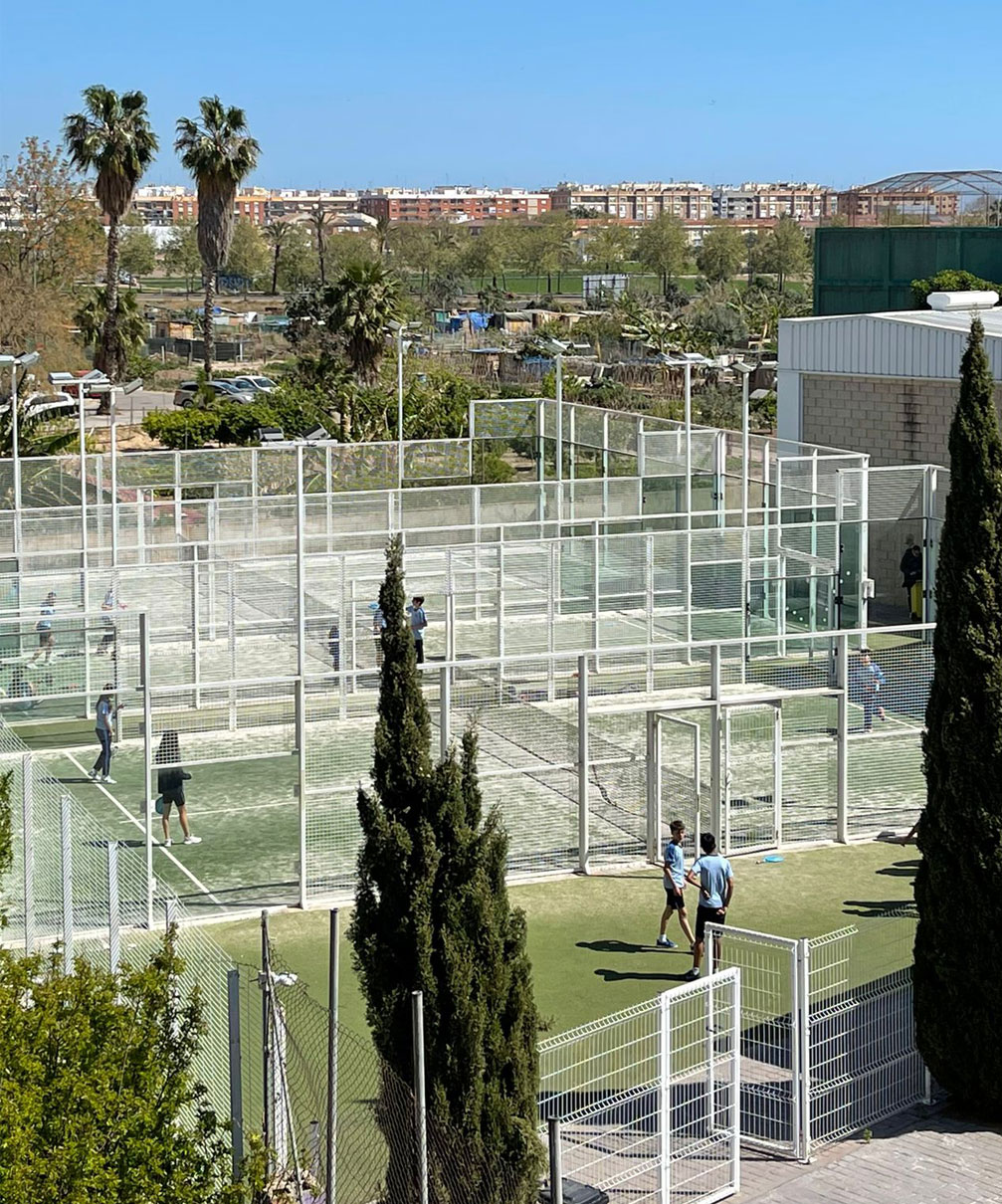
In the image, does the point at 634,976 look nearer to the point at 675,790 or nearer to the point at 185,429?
the point at 675,790

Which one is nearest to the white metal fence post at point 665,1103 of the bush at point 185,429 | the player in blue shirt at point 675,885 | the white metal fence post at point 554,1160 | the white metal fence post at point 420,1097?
the white metal fence post at point 554,1160

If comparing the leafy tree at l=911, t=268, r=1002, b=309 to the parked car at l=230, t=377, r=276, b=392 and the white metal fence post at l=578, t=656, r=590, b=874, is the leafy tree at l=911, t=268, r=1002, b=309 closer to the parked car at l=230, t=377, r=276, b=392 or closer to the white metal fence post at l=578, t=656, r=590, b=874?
the parked car at l=230, t=377, r=276, b=392

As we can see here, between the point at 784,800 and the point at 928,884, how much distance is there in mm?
6243

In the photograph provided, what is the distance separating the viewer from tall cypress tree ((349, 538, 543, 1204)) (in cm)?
976

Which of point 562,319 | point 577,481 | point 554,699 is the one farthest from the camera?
point 562,319

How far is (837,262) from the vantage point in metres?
51.2

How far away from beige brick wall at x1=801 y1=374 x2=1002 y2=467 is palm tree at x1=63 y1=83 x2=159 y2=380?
99.1 ft

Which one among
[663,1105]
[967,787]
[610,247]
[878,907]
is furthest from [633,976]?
[610,247]

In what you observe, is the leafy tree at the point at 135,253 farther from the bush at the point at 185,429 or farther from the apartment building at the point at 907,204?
the bush at the point at 185,429

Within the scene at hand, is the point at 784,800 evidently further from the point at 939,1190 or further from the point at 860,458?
the point at 860,458

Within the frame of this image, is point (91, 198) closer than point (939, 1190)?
No

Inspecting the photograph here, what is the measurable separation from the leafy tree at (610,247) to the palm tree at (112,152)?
266ft

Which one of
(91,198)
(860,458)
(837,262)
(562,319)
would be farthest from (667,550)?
(562,319)

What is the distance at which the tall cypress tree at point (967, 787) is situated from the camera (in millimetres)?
12383
